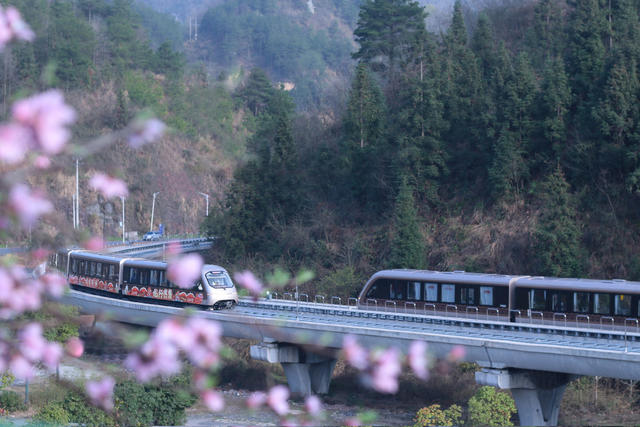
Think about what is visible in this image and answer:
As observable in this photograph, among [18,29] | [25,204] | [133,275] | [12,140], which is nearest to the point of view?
[12,140]

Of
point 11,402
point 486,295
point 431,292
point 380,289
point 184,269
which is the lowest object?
point 11,402

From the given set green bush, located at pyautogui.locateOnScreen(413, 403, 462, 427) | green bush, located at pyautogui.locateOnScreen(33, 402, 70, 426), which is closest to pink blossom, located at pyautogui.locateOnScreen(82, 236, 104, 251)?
green bush, located at pyautogui.locateOnScreen(33, 402, 70, 426)

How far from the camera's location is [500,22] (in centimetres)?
6147

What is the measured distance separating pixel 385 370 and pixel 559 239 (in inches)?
1340

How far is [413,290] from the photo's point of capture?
31.8m

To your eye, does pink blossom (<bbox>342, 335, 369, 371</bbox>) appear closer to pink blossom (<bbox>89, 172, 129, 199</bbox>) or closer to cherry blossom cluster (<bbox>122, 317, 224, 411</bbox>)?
cherry blossom cluster (<bbox>122, 317, 224, 411</bbox>)

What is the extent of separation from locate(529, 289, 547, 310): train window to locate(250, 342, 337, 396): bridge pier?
8120 mm

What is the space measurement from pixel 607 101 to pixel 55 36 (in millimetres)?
57814

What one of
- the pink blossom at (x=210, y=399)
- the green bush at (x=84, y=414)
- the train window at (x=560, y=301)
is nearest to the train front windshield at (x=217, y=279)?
the green bush at (x=84, y=414)

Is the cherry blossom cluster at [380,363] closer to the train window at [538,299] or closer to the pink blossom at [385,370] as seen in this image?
the pink blossom at [385,370]

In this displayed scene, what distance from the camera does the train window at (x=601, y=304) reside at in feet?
86.5

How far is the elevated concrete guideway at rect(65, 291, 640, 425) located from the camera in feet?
75.8

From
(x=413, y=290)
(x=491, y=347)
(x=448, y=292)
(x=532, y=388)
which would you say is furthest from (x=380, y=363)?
(x=413, y=290)

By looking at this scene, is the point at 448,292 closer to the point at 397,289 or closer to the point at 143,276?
the point at 397,289
